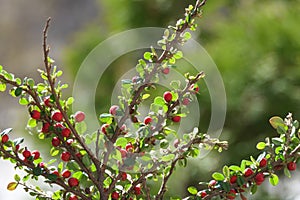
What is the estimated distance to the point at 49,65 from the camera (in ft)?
1.36

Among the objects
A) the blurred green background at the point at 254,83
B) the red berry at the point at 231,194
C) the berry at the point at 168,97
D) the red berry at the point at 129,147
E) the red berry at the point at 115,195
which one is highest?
the blurred green background at the point at 254,83

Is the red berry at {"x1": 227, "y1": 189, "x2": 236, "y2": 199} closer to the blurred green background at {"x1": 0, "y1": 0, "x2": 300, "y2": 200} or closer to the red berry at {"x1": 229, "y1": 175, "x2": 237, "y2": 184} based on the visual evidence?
the red berry at {"x1": 229, "y1": 175, "x2": 237, "y2": 184}

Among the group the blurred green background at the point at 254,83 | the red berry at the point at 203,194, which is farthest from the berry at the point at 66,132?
the blurred green background at the point at 254,83

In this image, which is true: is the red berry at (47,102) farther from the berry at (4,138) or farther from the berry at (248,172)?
the berry at (248,172)

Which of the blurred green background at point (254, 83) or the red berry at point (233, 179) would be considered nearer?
the red berry at point (233, 179)

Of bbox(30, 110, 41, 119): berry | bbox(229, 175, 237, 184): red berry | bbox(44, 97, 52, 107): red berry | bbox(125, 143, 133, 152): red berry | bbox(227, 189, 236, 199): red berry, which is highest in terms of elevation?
bbox(44, 97, 52, 107): red berry

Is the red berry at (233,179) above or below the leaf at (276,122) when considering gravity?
below

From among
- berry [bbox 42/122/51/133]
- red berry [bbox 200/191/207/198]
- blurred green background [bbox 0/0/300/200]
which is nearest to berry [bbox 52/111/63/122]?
berry [bbox 42/122/51/133]

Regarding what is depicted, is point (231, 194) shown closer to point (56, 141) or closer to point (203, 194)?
point (203, 194)

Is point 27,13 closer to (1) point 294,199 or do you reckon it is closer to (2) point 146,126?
(1) point 294,199

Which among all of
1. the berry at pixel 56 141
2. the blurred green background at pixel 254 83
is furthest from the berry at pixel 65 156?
the blurred green background at pixel 254 83

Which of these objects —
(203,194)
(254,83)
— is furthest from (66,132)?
(254,83)

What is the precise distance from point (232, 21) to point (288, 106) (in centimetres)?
32

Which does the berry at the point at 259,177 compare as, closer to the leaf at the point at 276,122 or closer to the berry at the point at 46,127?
the leaf at the point at 276,122
